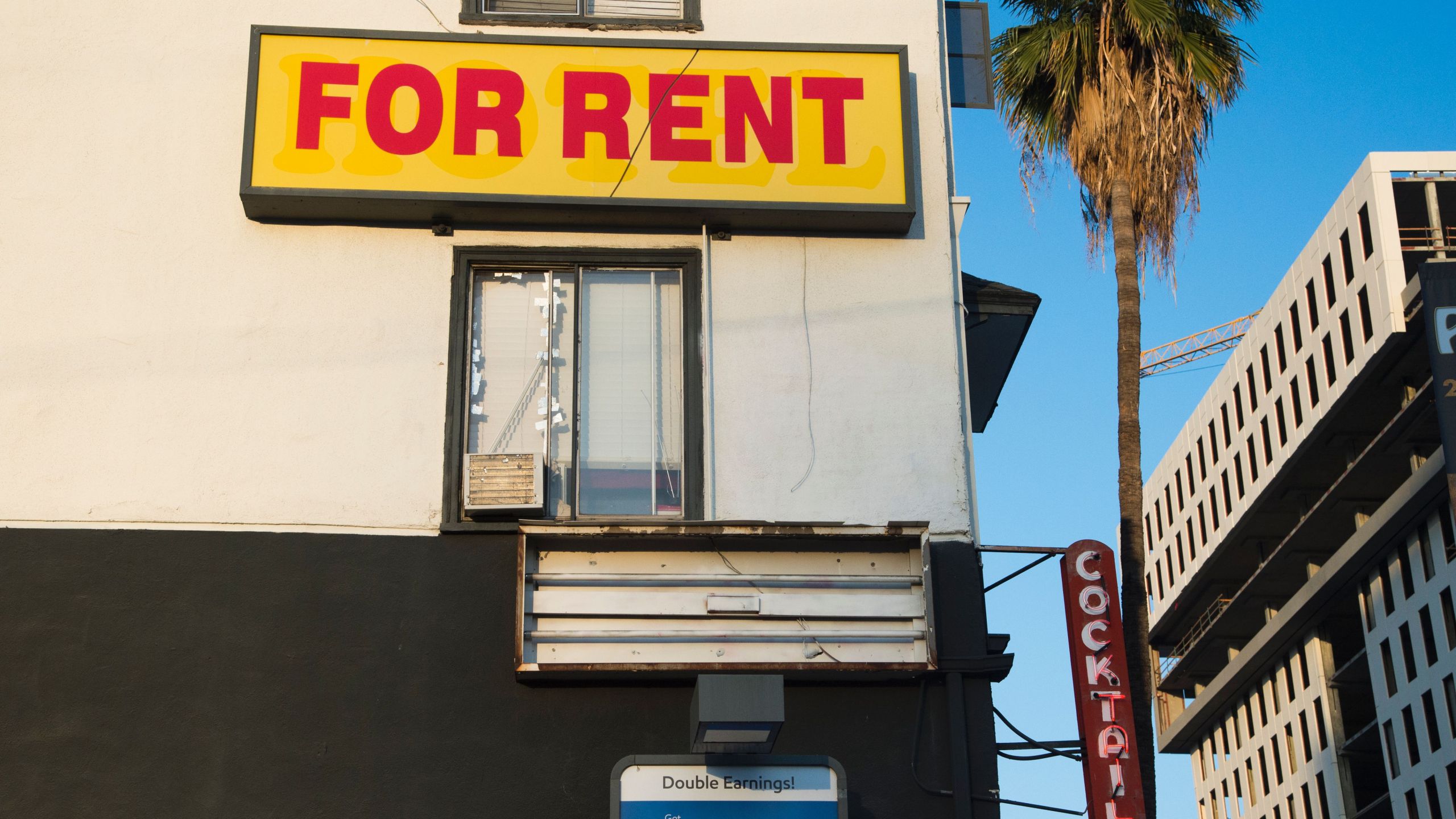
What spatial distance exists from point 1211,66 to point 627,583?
11.3 meters

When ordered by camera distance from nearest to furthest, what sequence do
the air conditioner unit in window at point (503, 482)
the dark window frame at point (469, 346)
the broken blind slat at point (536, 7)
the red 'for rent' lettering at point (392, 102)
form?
the air conditioner unit in window at point (503, 482), the dark window frame at point (469, 346), the red 'for rent' lettering at point (392, 102), the broken blind slat at point (536, 7)

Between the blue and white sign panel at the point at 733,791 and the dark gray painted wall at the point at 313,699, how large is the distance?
1.54ft

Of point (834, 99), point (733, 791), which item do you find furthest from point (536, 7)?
point (733, 791)

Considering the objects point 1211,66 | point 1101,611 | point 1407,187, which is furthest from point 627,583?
point 1407,187

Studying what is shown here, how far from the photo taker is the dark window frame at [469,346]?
9602 mm

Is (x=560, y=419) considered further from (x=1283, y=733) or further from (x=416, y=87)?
(x=1283, y=733)

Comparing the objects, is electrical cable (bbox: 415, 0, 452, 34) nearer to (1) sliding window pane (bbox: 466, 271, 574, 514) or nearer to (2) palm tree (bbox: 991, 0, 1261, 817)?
(1) sliding window pane (bbox: 466, 271, 574, 514)

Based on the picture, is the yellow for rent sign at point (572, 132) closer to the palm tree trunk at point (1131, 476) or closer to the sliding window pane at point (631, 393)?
the sliding window pane at point (631, 393)

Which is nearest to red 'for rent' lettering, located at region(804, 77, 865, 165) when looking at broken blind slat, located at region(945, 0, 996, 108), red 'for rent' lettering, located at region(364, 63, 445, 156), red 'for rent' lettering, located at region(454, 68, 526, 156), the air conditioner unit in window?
broken blind slat, located at region(945, 0, 996, 108)

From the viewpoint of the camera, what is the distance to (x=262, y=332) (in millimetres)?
9930

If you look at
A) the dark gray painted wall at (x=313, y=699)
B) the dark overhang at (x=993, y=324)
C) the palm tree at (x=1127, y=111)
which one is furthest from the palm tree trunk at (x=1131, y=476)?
the dark gray painted wall at (x=313, y=699)

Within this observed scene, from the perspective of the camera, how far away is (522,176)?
1030cm

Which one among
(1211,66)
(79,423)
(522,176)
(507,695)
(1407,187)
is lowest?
(507,695)

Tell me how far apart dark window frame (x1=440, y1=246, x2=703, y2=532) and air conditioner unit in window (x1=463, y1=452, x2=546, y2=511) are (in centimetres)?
8
